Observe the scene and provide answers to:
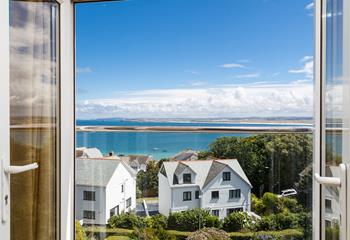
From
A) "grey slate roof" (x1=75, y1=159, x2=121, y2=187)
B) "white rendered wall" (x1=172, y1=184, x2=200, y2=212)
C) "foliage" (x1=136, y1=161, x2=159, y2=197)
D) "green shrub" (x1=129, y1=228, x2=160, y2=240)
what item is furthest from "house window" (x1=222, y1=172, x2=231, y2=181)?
"grey slate roof" (x1=75, y1=159, x2=121, y2=187)

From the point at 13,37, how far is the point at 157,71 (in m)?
0.96

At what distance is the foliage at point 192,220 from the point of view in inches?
82.1

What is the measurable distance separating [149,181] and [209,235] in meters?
0.48

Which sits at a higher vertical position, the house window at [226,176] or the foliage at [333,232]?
the house window at [226,176]

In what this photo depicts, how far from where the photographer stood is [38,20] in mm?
1573

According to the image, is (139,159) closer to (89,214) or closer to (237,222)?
(89,214)

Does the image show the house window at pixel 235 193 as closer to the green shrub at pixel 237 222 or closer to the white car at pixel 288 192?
the green shrub at pixel 237 222

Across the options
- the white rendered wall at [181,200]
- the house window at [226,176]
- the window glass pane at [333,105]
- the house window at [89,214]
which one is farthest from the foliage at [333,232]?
the house window at [89,214]

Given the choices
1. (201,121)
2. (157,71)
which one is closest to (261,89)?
(201,121)

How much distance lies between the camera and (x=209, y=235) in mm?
2072

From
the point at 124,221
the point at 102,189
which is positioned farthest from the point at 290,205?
the point at 102,189

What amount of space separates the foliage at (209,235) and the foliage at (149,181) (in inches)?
13.2

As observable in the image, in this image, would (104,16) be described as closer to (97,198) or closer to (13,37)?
(13,37)

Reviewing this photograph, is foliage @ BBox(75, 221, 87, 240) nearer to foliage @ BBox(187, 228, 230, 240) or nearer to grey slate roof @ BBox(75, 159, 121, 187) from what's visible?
grey slate roof @ BBox(75, 159, 121, 187)
